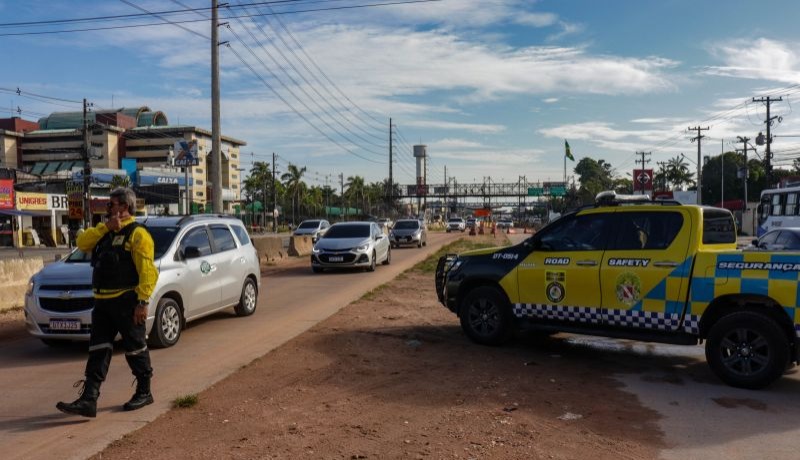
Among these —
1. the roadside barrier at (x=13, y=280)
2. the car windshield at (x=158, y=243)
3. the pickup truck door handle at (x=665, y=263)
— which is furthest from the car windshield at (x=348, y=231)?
the pickup truck door handle at (x=665, y=263)

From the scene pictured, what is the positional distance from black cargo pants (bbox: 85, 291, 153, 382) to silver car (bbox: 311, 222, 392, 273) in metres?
13.2

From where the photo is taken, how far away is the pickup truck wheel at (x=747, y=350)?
619 centimetres

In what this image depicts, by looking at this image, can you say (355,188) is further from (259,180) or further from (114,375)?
(114,375)

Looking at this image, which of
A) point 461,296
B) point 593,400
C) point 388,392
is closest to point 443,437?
point 388,392

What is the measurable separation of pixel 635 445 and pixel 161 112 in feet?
471

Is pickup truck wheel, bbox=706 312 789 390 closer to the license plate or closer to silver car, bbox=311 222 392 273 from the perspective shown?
the license plate

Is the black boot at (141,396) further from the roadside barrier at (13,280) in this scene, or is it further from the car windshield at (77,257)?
the roadside barrier at (13,280)

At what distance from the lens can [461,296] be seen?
340 inches

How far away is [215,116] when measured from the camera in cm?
2134

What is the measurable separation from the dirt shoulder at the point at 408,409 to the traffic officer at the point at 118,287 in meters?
0.68

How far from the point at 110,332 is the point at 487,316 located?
453cm

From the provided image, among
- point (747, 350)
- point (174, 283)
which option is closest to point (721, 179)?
point (747, 350)

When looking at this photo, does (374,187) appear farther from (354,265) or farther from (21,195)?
(354,265)

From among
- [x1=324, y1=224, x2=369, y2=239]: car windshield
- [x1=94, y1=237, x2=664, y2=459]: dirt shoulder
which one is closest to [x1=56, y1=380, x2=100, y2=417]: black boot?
[x1=94, y1=237, x2=664, y2=459]: dirt shoulder
